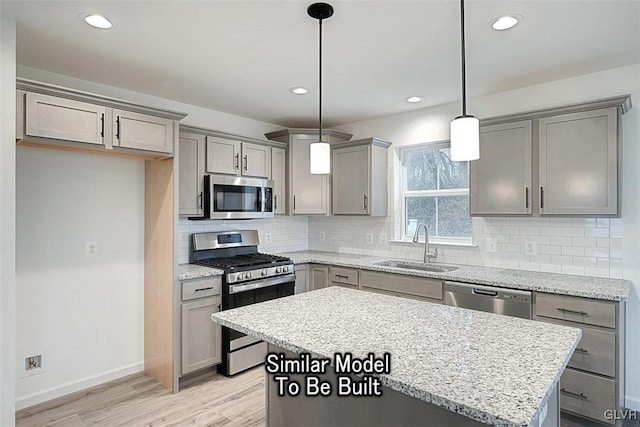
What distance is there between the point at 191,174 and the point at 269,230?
1299 mm

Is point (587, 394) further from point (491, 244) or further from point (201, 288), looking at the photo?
point (201, 288)

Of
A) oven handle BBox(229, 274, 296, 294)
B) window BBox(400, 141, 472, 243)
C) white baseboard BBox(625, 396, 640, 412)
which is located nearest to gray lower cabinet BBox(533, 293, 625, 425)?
white baseboard BBox(625, 396, 640, 412)

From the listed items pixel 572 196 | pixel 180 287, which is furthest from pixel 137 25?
pixel 572 196

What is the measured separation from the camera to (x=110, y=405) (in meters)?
2.85

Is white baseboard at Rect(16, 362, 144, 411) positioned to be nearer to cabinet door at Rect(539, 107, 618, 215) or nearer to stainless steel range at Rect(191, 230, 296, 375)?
stainless steel range at Rect(191, 230, 296, 375)

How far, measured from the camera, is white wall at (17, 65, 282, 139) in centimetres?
287

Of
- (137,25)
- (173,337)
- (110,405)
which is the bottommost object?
(110,405)

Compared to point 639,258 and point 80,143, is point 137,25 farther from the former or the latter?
point 639,258

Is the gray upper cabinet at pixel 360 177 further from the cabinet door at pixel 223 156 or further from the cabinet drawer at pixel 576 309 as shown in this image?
the cabinet drawer at pixel 576 309

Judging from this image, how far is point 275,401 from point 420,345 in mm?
875

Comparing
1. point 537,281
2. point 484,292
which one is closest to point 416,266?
point 484,292

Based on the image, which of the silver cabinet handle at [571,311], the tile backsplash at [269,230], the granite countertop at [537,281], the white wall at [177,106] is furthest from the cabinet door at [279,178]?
the silver cabinet handle at [571,311]

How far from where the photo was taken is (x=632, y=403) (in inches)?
109

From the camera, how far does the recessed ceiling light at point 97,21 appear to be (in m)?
2.06
